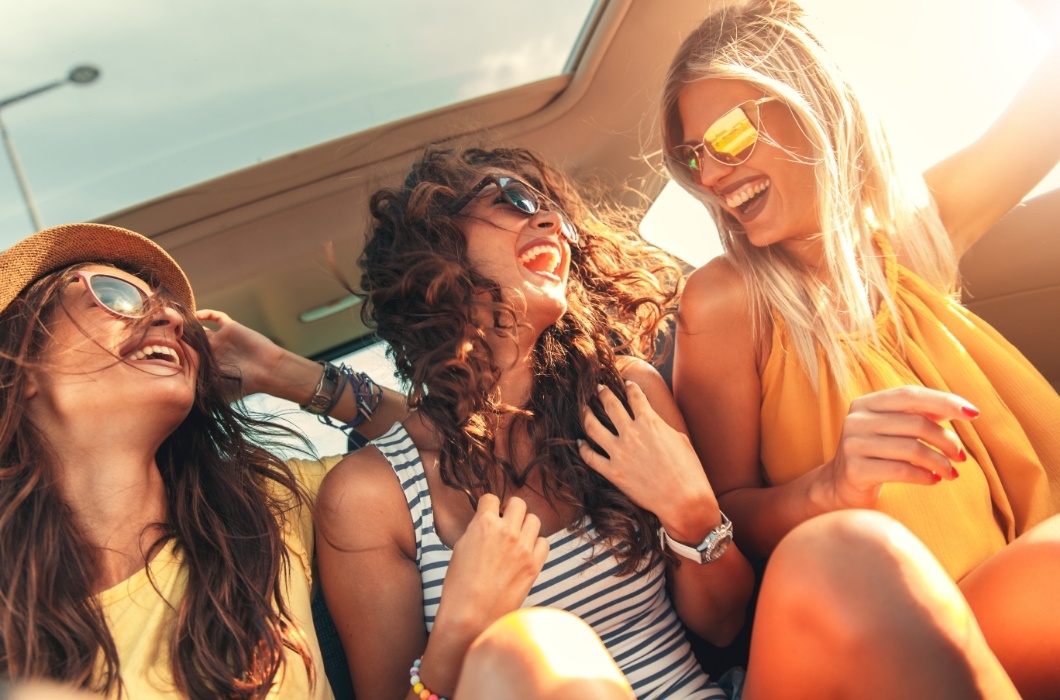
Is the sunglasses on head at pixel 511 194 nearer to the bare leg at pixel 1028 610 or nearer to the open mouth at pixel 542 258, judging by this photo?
the open mouth at pixel 542 258

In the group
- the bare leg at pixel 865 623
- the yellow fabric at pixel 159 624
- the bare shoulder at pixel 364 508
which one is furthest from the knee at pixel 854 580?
the yellow fabric at pixel 159 624

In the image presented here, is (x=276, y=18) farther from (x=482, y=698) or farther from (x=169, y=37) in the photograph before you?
(x=482, y=698)

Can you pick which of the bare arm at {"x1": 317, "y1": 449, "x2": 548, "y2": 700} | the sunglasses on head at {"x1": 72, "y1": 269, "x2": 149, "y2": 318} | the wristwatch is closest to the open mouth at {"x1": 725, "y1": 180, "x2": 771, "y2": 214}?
the wristwatch

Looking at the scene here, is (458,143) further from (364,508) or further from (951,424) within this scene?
(951,424)

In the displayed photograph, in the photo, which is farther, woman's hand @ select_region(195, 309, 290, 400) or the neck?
woman's hand @ select_region(195, 309, 290, 400)

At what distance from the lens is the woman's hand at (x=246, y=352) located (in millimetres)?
1959

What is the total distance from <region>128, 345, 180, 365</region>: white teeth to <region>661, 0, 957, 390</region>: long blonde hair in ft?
3.68

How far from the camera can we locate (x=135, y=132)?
1.92m

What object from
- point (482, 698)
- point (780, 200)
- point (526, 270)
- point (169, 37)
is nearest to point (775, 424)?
point (780, 200)

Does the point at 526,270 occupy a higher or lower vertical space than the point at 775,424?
higher

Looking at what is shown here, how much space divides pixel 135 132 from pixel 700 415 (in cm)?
141

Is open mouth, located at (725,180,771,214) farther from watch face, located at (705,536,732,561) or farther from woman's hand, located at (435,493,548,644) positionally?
woman's hand, located at (435,493,548,644)

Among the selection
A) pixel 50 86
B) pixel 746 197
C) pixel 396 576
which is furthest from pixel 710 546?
pixel 50 86

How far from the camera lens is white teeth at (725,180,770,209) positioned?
5.71 feet
